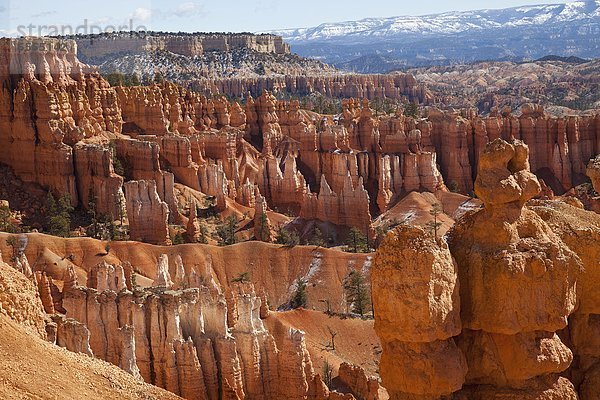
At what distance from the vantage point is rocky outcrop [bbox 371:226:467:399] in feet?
51.3

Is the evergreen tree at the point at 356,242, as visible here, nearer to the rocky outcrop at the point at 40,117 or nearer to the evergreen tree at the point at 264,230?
the evergreen tree at the point at 264,230

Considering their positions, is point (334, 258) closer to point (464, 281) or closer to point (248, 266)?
point (248, 266)

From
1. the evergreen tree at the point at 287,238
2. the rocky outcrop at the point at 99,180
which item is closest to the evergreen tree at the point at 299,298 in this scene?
the evergreen tree at the point at 287,238

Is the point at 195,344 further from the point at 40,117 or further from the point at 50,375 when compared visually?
the point at 40,117

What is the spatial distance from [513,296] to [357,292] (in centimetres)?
3118

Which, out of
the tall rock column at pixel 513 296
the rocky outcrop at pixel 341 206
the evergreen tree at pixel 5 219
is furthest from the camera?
the rocky outcrop at pixel 341 206

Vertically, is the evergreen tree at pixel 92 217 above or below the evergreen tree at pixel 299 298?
above

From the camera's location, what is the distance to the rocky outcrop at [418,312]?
51.3ft

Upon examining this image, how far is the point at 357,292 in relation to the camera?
47.1 metres

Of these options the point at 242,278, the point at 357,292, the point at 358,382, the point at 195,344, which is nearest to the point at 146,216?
the point at 242,278

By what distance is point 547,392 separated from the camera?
16.3m

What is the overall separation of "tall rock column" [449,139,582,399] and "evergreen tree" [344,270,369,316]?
28.5 metres

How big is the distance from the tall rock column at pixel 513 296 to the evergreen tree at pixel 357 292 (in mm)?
28511

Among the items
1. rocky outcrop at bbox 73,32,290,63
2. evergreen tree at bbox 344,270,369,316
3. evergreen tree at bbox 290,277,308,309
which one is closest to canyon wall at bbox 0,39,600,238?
evergreen tree at bbox 290,277,308,309
